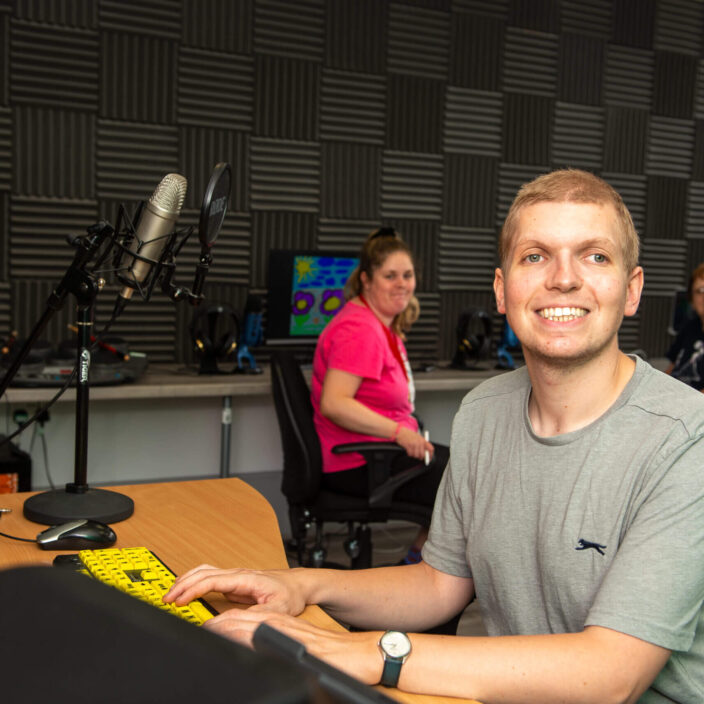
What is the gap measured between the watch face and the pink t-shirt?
196 cm

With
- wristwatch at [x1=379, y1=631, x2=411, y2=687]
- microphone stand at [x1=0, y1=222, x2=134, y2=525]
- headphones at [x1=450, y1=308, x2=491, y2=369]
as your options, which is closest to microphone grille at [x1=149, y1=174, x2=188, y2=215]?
microphone stand at [x1=0, y1=222, x2=134, y2=525]

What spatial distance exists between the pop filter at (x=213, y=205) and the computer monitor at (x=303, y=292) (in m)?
2.34

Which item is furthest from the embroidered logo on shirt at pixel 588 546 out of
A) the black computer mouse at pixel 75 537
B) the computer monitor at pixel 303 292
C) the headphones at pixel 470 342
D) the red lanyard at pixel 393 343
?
the headphones at pixel 470 342

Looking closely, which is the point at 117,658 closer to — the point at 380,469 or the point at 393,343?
the point at 380,469

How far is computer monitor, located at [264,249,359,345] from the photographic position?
158 inches

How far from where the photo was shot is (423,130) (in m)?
4.79

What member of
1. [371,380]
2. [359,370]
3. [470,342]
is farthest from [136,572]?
[470,342]

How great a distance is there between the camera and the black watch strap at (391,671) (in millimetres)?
1053

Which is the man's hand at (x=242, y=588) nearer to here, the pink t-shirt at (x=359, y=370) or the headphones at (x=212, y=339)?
the pink t-shirt at (x=359, y=370)

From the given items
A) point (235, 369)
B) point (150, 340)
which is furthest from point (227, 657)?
point (150, 340)

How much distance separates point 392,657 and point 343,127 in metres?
3.88

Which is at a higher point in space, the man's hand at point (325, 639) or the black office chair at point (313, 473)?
the man's hand at point (325, 639)

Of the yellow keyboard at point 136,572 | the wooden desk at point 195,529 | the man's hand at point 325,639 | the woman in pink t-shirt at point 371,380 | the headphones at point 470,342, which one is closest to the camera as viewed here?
the man's hand at point 325,639

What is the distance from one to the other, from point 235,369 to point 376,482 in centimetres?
128
